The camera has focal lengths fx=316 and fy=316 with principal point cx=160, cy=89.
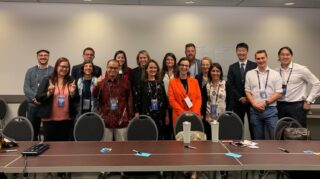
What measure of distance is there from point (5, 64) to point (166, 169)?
16.2 ft

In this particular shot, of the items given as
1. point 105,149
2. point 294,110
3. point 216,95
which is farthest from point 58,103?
point 294,110

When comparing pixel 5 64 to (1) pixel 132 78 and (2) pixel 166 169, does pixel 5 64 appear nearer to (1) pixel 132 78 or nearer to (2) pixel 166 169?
(1) pixel 132 78

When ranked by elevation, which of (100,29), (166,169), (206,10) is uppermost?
(206,10)

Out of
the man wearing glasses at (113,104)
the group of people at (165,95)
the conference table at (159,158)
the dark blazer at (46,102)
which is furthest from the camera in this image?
the man wearing glasses at (113,104)

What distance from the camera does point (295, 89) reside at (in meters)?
4.56

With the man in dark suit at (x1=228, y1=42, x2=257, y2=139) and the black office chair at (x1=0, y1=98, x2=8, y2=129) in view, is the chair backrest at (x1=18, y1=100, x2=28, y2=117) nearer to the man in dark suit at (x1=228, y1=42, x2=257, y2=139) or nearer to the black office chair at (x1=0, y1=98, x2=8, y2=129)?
the black office chair at (x1=0, y1=98, x2=8, y2=129)

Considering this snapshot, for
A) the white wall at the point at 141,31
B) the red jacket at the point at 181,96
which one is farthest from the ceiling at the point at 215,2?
the red jacket at the point at 181,96

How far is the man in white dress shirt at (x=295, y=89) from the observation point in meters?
4.54

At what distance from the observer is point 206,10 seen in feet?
20.8

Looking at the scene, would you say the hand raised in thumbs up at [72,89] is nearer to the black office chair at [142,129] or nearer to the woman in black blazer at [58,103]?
the woman in black blazer at [58,103]

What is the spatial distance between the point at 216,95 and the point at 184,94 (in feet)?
1.63

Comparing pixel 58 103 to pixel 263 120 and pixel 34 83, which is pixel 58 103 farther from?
pixel 263 120

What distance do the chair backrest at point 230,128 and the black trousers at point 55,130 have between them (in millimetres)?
1936

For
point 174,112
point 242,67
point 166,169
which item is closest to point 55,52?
point 174,112
